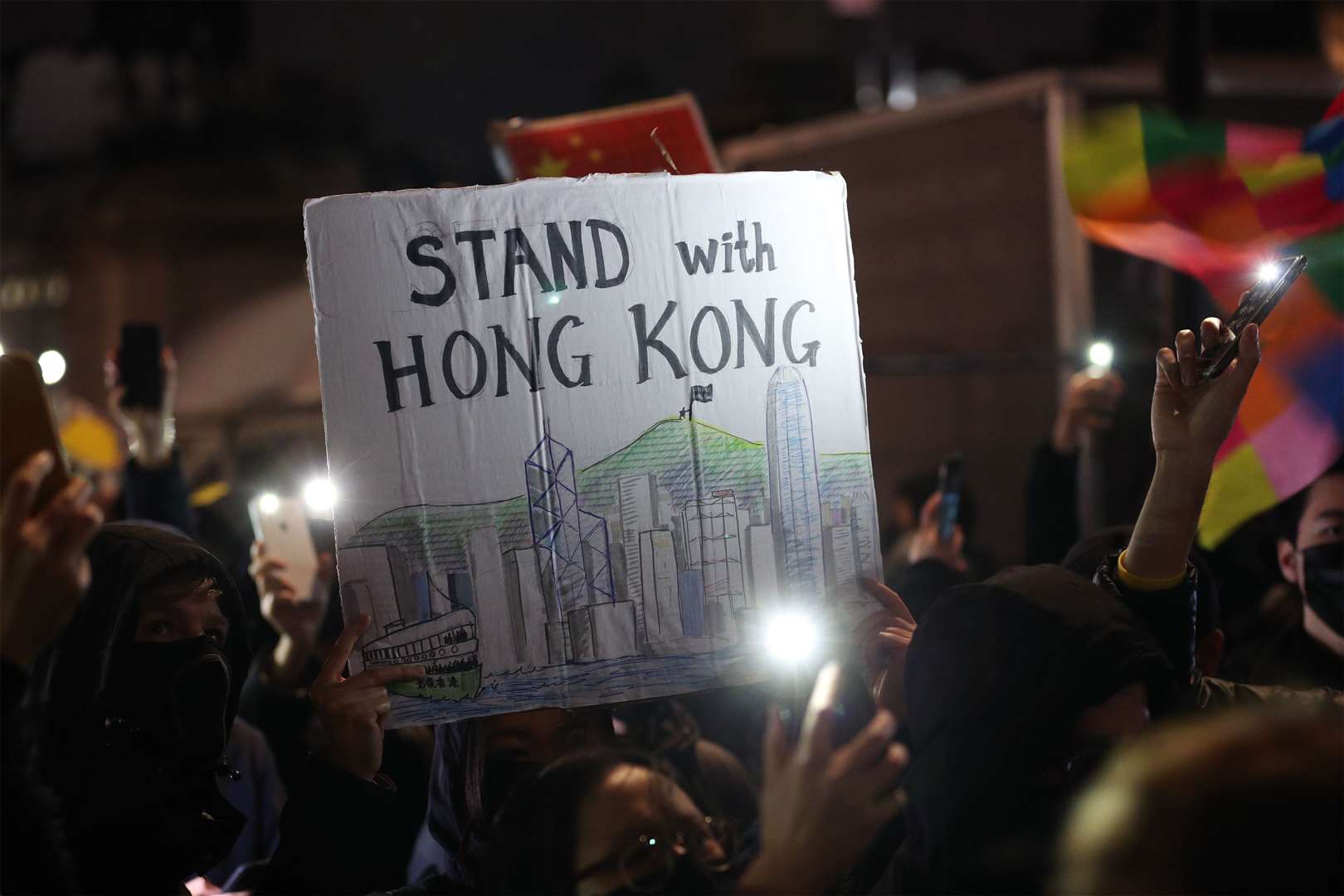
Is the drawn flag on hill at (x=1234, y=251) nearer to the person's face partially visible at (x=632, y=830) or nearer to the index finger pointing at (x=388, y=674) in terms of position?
the person's face partially visible at (x=632, y=830)

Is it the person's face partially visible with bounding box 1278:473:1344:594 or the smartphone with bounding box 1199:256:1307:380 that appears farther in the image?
the person's face partially visible with bounding box 1278:473:1344:594

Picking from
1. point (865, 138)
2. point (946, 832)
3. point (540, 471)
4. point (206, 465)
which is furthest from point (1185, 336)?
point (206, 465)

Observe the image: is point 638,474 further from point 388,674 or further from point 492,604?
point 388,674

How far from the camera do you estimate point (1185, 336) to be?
2.38 meters

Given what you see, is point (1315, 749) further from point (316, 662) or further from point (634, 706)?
point (316, 662)

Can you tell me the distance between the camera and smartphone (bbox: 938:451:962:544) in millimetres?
3693

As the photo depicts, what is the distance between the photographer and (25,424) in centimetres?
195

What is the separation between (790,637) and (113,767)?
1.11m

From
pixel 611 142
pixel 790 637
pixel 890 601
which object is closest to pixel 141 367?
pixel 611 142

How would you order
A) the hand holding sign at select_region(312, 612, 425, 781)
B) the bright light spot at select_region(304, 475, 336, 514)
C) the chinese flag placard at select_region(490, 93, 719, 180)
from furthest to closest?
the bright light spot at select_region(304, 475, 336, 514)
the chinese flag placard at select_region(490, 93, 719, 180)
the hand holding sign at select_region(312, 612, 425, 781)

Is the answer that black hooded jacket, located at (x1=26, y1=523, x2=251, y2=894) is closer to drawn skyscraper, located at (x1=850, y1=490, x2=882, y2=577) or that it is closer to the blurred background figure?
drawn skyscraper, located at (x1=850, y1=490, x2=882, y2=577)

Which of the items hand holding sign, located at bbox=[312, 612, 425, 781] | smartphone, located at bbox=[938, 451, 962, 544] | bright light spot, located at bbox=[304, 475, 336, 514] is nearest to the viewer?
hand holding sign, located at bbox=[312, 612, 425, 781]

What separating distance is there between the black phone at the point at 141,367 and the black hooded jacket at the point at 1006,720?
113 inches

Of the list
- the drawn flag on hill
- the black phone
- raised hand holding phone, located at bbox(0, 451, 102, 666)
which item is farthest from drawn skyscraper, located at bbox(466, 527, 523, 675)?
the black phone
